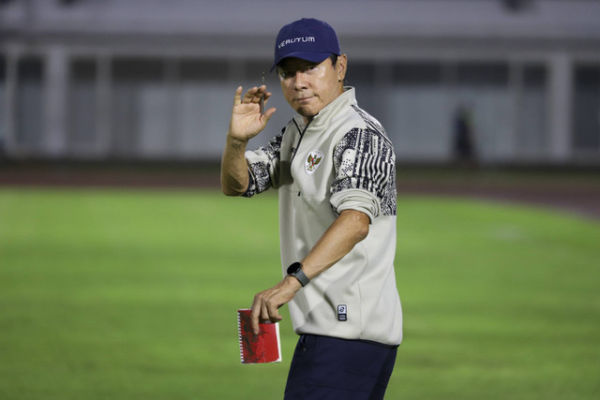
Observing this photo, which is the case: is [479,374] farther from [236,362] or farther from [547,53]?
[547,53]

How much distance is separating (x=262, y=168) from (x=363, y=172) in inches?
23.6

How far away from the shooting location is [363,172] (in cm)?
374

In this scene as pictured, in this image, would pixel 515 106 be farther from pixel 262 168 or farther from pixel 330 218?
pixel 330 218

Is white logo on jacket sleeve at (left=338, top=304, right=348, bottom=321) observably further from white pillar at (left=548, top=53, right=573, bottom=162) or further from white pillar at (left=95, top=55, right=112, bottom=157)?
white pillar at (left=548, top=53, right=573, bottom=162)

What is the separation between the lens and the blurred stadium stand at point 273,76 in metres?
36.9

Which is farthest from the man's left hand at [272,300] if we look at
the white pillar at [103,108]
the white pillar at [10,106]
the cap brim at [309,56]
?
the white pillar at [10,106]

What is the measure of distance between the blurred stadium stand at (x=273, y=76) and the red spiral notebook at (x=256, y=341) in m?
32.7

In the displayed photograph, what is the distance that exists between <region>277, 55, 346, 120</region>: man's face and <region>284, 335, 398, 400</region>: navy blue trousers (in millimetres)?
814

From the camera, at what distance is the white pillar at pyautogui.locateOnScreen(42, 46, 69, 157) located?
120ft

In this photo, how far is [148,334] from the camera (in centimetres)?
945

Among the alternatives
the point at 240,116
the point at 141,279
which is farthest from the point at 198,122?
the point at 240,116

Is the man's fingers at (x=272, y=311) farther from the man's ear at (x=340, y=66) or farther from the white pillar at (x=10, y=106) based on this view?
the white pillar at (x=10, y=106)

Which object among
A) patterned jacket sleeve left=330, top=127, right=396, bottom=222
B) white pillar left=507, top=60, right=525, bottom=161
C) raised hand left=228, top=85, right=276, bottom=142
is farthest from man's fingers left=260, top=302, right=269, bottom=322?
white pillar left=507, top=60, right=525, bottom=161

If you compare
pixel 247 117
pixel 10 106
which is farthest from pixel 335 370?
pixel 10 106
